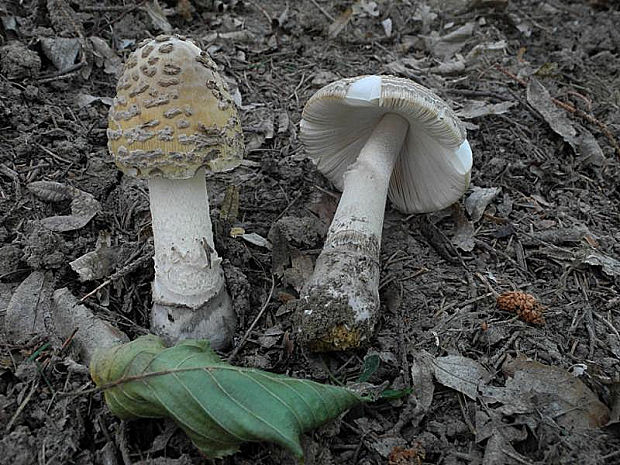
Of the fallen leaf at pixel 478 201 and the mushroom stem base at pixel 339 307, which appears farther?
the fallen leaf at pixel 478 201

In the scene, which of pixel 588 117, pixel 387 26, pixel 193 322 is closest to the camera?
pixel 193 322

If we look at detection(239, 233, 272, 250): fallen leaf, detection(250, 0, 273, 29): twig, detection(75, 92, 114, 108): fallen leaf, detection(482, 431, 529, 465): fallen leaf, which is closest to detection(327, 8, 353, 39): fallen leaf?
detection(250, 0, 273, 29): twig

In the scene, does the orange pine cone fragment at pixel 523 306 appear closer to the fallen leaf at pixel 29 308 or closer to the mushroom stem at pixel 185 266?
the mushroom stem at pixel 185 266

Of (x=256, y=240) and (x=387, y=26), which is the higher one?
(x=387, y=26)

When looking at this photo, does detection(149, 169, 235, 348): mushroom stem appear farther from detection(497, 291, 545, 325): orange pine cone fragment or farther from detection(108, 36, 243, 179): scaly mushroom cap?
detection(497, 291, 545, 325): orange pine cone fragment

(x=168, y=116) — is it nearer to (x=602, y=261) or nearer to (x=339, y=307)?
(x=339, y=307)

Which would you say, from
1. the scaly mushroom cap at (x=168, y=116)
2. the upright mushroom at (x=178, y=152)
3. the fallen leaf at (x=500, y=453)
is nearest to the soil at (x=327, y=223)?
the fallen leaf at (x=500, y=453)

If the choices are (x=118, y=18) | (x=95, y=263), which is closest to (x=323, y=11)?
(x=118, y=18)

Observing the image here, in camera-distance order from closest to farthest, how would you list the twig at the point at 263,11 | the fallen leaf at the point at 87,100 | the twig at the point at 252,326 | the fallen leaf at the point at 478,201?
the twig at the point at 252,326 → the fallen leaf at the point at 478,201 → the fallen leaf at the point at 87,100 → the twig at the point at 263,11
